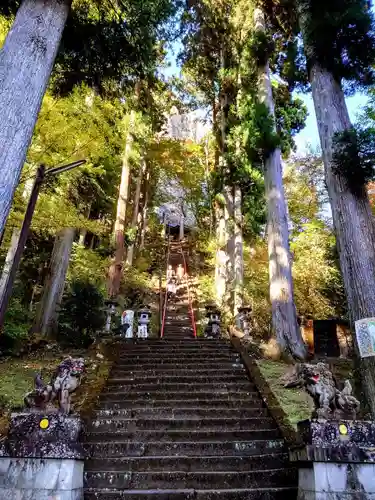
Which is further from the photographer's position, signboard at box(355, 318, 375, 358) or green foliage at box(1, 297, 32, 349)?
green foliage at box(1, 297, 32, 349)

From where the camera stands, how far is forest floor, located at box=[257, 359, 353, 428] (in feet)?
18.0

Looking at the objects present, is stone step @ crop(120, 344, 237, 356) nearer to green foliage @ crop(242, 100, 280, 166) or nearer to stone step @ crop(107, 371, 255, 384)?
stone step @ crop(107, 371, 255, 384)

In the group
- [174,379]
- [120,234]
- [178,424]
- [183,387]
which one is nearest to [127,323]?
[120,234]

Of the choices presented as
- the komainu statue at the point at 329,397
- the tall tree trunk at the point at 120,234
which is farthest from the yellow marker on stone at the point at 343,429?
the tall tree trunk at the point at 120,234

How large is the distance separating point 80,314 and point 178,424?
209 inches

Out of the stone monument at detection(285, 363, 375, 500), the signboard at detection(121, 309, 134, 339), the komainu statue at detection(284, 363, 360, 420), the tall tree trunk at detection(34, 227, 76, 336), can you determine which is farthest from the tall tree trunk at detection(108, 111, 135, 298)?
the stone monument at detection(285, 363, 375, 500)

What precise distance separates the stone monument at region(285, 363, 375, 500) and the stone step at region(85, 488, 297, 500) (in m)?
0.34

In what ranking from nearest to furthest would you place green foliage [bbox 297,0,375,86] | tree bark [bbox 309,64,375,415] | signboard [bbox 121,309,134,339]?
tree bark [bbox 309,64,375,415] < green foliage [bbox 297,0,375,86] < signboard [bbox 121,309,134,339]

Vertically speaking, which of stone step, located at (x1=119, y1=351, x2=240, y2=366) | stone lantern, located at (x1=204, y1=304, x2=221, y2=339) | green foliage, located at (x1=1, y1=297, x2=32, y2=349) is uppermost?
stone lantern, located at (x1=204, y1=304, x2=221, y2=339)

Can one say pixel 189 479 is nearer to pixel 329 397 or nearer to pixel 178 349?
pixel 329 397

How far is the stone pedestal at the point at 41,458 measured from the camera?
3480 millimetres

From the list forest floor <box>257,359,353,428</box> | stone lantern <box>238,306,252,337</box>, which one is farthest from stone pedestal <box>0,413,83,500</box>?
stone lantern <box>238,306,252,337</box>

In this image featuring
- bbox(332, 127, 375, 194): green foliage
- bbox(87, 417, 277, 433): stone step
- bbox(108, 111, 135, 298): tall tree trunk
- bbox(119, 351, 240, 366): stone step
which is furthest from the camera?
bbox(108, 111, 135, 298): tall tree trunk

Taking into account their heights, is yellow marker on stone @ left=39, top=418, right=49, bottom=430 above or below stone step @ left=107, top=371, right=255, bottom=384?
below
